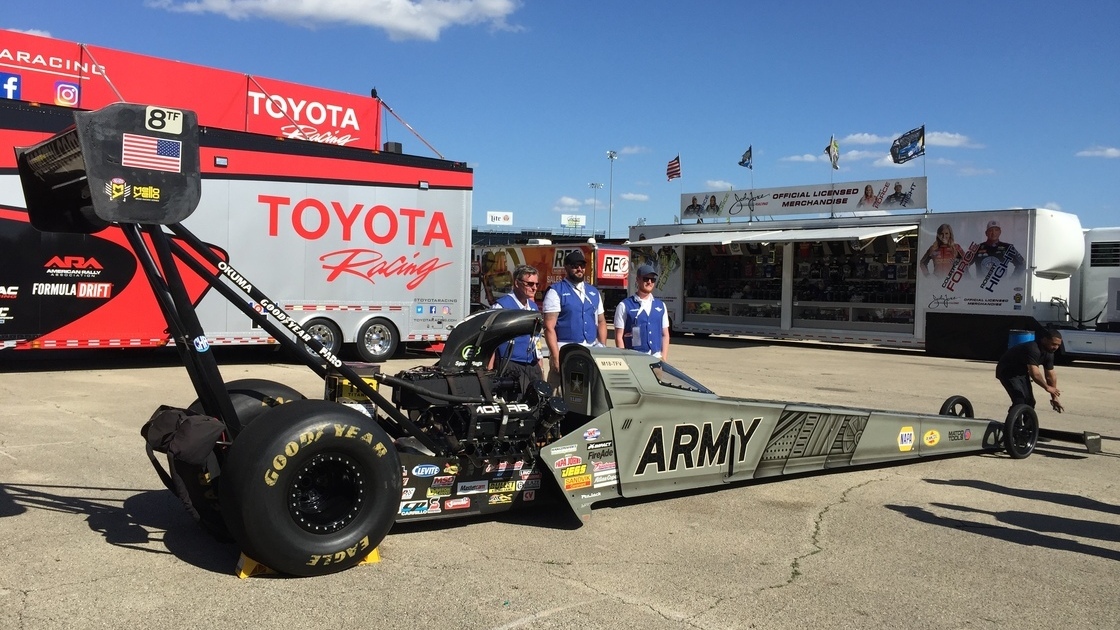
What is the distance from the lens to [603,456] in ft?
17.3

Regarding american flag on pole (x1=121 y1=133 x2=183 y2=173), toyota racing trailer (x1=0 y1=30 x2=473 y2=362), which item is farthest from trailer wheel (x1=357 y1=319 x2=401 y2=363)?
american flag on pole (x1=121 y1=133 x2=183 y2=173)

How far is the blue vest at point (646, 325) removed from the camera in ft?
23.8

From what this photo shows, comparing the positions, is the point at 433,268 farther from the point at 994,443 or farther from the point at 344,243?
the point at 994,443

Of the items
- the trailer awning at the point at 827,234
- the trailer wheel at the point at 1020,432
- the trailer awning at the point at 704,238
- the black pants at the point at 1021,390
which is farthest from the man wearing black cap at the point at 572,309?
the trailer awning at the point at 704,238

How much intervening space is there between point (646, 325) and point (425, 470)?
3074 mm

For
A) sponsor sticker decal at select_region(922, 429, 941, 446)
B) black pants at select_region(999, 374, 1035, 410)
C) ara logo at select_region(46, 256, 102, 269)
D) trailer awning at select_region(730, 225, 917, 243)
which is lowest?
sponsor sticker decal at select_region(922, 429, 941, 446)

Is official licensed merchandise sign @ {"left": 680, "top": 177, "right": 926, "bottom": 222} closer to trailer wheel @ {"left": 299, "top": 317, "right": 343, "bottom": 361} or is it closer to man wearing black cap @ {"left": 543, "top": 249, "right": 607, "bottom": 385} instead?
trailer wheel @ {"left": 299, "top": 317, "right": 343, "bottom": 361}

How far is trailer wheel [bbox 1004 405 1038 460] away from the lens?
7422mm

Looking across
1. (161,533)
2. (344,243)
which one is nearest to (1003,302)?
(344,243)

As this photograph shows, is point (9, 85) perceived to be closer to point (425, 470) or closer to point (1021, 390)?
point (425, 470)

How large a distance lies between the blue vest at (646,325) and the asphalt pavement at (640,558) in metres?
1.56

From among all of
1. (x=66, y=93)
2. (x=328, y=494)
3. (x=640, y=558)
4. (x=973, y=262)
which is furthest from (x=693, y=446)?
(x=973, y=262)

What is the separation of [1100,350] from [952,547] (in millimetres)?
14191

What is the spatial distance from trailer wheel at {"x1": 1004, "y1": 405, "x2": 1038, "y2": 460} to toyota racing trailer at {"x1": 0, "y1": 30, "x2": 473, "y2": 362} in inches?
382
